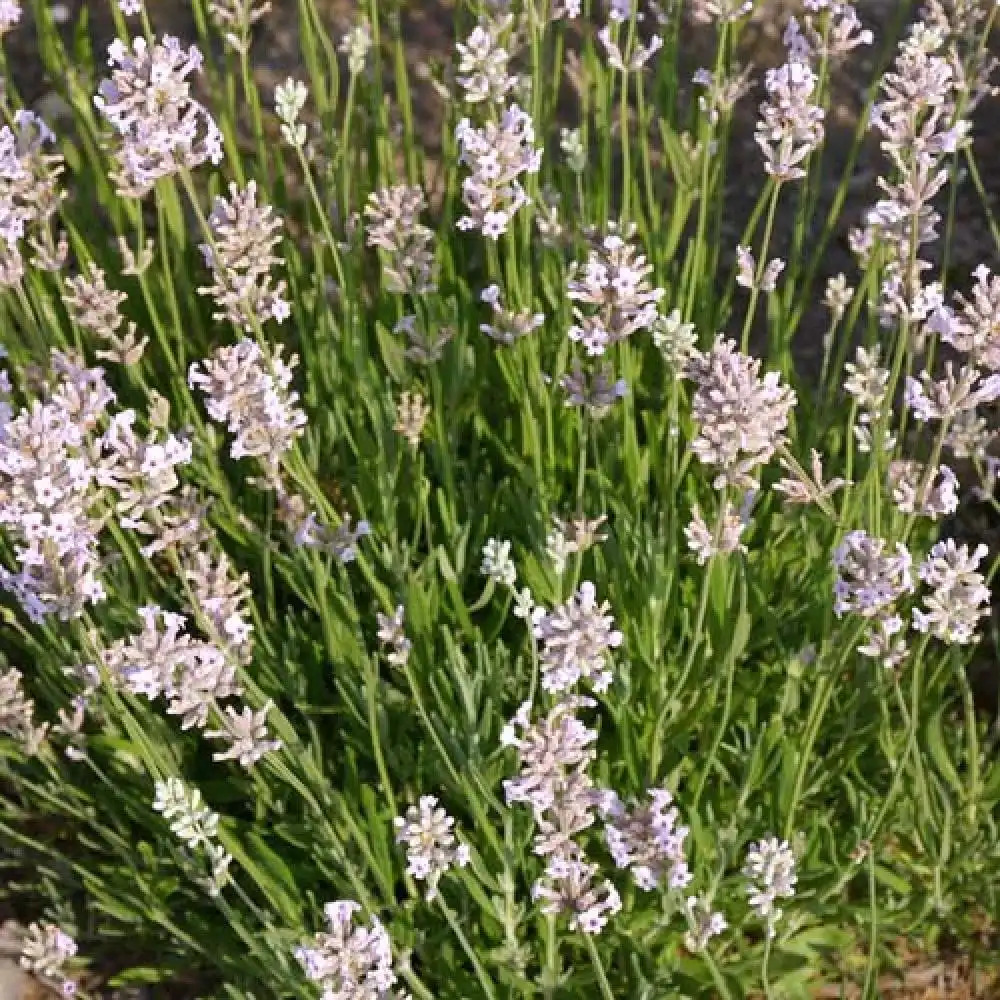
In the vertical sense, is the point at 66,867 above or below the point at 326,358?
below

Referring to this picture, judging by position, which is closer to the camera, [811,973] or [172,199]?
[811,973]

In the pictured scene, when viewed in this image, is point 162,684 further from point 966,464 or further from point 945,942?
point 966,464

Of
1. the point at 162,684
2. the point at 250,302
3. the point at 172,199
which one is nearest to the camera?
the point at 162,684

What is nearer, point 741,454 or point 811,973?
point 741,454

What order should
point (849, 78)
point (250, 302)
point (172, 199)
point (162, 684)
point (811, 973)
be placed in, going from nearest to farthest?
point (162, 684), point (250, 302), point (811, 973), point (172, 199), point (849, 78)

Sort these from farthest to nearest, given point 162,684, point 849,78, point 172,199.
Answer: point 849,78, point 172,199, point 162,684

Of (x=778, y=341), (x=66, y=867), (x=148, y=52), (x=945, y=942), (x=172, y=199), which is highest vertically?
(x=148, y=52)

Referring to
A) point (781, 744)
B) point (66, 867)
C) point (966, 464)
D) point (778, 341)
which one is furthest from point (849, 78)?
point (66, 867)

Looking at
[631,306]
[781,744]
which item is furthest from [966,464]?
[631,306]

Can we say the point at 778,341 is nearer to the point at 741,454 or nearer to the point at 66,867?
the point at 741,454
